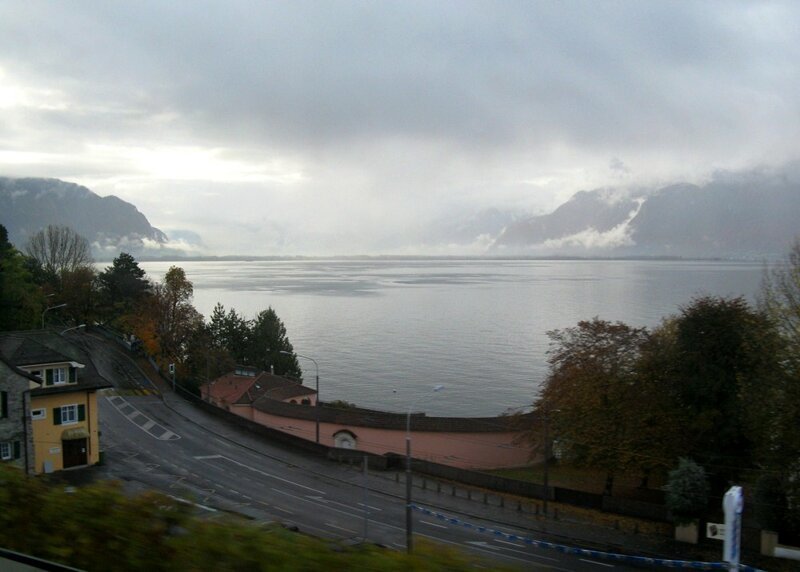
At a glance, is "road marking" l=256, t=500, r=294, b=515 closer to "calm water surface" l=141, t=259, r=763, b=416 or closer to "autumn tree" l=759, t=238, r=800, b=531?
"autumn tree" l=759, t=238, r=800, b=531

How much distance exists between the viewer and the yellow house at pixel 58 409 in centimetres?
2584

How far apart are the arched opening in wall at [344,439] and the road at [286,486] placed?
14.8ft

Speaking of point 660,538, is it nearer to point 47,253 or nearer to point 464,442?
point 464,442

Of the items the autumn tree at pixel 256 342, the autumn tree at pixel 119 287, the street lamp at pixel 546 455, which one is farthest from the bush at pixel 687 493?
the autumn tree at pixel 119 287

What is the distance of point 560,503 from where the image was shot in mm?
26578

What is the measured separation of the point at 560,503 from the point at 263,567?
Answer: 24.7 meters

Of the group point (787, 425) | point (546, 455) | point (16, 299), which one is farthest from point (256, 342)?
point (787, 425)

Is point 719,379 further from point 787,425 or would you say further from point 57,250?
point 57,250

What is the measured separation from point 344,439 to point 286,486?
34.5ft

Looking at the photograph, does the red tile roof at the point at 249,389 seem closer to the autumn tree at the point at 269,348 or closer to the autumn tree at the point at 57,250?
the autumn tree at the point at 269,348

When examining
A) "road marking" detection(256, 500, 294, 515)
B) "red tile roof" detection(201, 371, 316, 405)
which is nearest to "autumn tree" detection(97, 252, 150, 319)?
"red tile roof" detection(201, 371, 316, 405)

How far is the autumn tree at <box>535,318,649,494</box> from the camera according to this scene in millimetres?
25953

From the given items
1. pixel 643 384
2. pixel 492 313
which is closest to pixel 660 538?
pixel 643 384

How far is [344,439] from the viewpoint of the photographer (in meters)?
35.1
